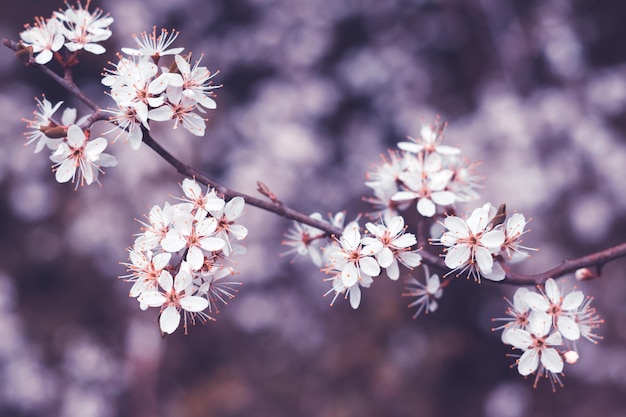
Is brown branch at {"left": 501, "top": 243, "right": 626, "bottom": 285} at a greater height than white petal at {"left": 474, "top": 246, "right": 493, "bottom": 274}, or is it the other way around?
white petal at {"left": 474, "top": 246, "right": 493, "bottom": 274}

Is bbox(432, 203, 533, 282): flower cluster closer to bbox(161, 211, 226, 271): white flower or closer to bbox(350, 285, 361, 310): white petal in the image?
bbox(350, 285, 361, 310): white petal

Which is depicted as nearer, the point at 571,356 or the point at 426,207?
the point at 571,356

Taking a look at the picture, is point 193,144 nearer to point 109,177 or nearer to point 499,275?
point 109,177

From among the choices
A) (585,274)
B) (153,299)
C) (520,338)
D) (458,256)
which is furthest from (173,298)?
(585,274)

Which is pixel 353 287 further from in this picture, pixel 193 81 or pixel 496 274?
pixel 193 81

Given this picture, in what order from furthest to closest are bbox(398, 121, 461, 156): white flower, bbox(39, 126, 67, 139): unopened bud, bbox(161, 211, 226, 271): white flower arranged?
bbox(398, 121, 461, 156): white flower < bbox(39, 126, 67, 139): unopened bud < bbox(161, 211, 226, 271): white flower

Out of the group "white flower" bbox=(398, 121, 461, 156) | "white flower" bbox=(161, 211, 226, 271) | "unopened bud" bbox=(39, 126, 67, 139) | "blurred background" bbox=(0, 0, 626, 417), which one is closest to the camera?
"white flower" bbox=(161, 211, 226, 271)

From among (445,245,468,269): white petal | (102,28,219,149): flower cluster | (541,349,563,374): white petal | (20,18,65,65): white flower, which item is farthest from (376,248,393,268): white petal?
(20,18,65,65): white flower

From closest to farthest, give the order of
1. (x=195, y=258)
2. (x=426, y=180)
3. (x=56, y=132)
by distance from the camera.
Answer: (x=195, y=258)
(x=56, y=132)
(x=426, y=180)
